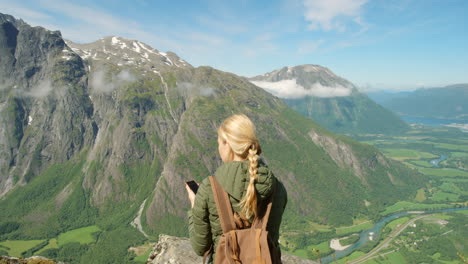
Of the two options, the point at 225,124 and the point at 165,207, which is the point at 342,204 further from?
the point at 225,124

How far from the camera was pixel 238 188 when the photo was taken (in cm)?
534

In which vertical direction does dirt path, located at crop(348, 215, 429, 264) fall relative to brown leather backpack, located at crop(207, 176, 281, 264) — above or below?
below

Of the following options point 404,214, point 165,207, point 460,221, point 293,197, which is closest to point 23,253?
point 165,207

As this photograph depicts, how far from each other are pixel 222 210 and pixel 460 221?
210 metres

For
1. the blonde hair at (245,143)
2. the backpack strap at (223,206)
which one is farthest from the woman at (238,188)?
the backpack strap at (223,206)

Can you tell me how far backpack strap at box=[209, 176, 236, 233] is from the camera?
5234 mm

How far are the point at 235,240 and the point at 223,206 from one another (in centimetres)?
76

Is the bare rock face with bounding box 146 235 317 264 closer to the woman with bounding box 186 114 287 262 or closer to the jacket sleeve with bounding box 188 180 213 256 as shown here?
the jacket sleeve with bounding box 188 180 213 256

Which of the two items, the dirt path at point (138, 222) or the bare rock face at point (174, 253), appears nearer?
the bare rock face at point (174, 253)

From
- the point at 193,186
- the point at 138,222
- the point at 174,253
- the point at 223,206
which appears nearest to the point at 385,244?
the point at 138,222

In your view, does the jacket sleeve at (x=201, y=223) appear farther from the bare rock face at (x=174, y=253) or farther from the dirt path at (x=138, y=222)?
the dirt path at (x=138, y=222)

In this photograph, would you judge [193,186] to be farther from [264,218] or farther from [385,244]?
[385,244]

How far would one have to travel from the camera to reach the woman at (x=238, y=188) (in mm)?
5355

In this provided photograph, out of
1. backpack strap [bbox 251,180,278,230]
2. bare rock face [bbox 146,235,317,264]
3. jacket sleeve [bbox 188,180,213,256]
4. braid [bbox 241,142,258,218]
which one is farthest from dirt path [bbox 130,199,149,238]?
braid [bbox 241,142,258,218]
